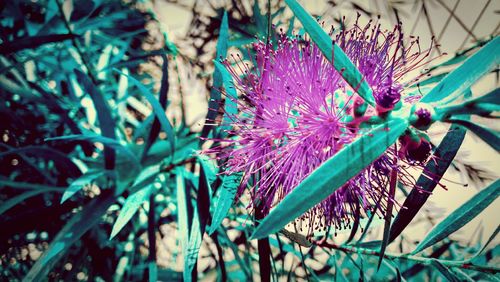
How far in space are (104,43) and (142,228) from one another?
47 cm

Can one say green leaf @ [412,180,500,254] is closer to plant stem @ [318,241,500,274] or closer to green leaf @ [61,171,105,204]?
plant stem @ [318,241,500,274]

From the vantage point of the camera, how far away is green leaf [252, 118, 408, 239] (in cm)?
25

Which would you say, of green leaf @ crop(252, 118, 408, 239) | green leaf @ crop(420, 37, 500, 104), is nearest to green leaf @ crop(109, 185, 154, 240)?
green leaf @ crop(252, 118, 408, 239)

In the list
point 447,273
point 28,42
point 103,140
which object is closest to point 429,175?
point 447,273

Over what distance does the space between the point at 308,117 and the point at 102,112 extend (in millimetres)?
322

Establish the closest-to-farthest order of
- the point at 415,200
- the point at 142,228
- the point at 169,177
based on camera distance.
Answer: the point at 415,200 < the point at 169,177 < the point at 142,228

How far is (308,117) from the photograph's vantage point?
41cm

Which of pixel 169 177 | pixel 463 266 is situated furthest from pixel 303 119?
pixel 169 177

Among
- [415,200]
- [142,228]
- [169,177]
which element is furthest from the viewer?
[142,228]

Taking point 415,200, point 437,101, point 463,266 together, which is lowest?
point 463,266

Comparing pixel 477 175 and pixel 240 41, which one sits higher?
pixel 240 41

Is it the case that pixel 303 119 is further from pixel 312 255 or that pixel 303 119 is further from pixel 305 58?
pixel 312 255

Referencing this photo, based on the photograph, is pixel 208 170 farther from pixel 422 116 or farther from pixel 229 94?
pixel 422 116

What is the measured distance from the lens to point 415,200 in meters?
0.38
